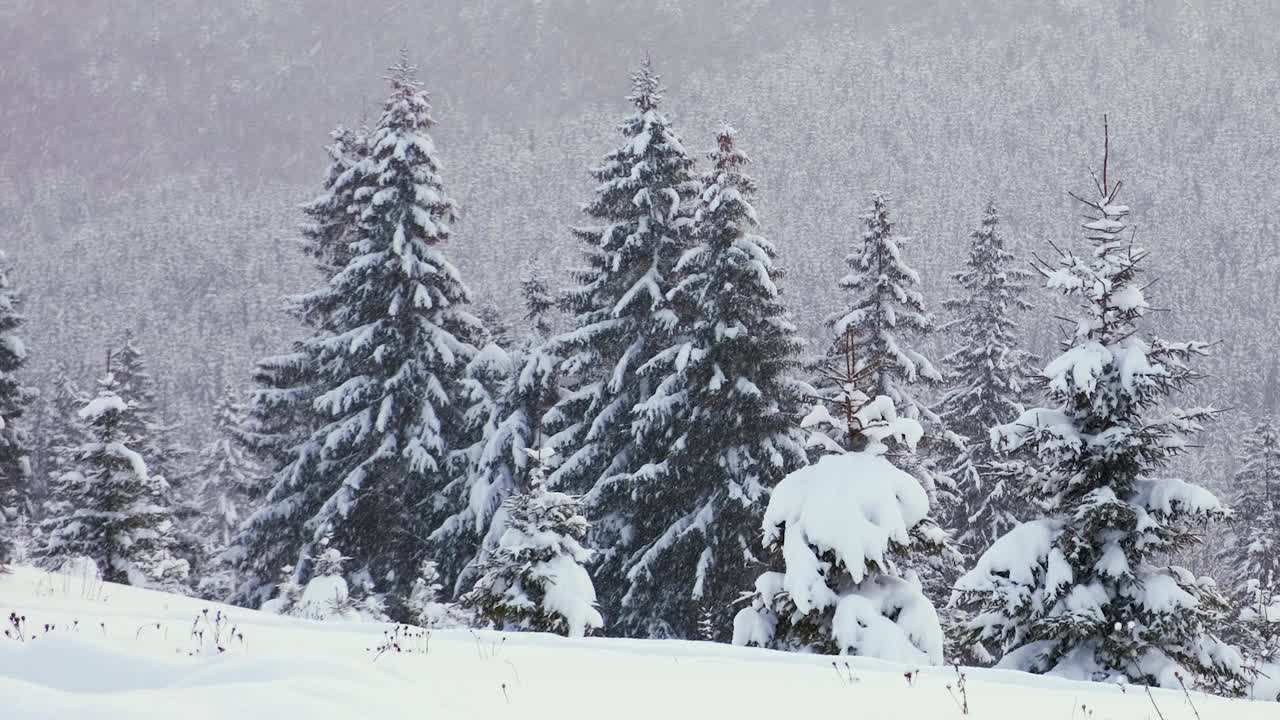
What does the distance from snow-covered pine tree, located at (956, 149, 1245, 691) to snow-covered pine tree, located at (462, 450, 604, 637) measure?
4817 millimetres

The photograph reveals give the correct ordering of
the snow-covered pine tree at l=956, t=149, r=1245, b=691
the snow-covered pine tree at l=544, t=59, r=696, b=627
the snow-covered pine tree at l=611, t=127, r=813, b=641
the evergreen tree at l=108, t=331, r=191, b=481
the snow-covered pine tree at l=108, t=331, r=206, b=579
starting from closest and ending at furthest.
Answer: the snow-covered pine tree at l=956, t=149, r=1245, b=691, the snow-covered pine tree at l=611, t=127, r=813, b=641, the snow-covered pine tree at l=544, t=59, r=696, b=627, the snow-covered pine tree at l=108, t=331, r=206, b=579, the evergreen tree at l=108, t=331, r=191, b=481

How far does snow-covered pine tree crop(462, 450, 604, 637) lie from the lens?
488 inches

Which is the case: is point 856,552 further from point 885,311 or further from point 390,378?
point 390,378

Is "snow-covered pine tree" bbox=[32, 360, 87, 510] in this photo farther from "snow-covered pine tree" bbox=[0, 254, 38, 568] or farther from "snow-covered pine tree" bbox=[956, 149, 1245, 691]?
"snow-covered pine tree" bbox=[956, 149, 1245, 691]

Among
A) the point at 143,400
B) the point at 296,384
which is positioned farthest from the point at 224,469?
the point at 296,384

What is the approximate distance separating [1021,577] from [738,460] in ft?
25.9

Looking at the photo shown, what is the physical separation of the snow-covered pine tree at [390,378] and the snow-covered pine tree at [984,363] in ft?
45.2

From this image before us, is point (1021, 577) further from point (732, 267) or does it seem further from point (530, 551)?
point (732, 267)

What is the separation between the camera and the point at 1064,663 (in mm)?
10891

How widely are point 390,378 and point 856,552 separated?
15.9 meters

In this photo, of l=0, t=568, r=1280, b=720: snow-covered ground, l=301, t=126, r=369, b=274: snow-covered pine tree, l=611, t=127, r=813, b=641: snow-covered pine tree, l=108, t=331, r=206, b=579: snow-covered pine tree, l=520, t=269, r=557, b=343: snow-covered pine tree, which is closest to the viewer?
l=0, t=568, r=1280, b=720: snow-covered ground

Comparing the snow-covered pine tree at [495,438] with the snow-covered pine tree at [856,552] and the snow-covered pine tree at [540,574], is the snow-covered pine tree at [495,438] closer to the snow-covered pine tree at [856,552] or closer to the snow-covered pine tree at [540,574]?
the snow-covered pine tree at [540,574]

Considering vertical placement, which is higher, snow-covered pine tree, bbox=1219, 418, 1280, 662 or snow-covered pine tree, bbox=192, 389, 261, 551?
snow-covered pine tree, bbox=192, 389, 261, 551

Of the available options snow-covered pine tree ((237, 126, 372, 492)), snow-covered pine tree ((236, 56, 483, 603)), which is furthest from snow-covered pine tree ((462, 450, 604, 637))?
snow-covered pine tree ((237, 126, 372, 492))
